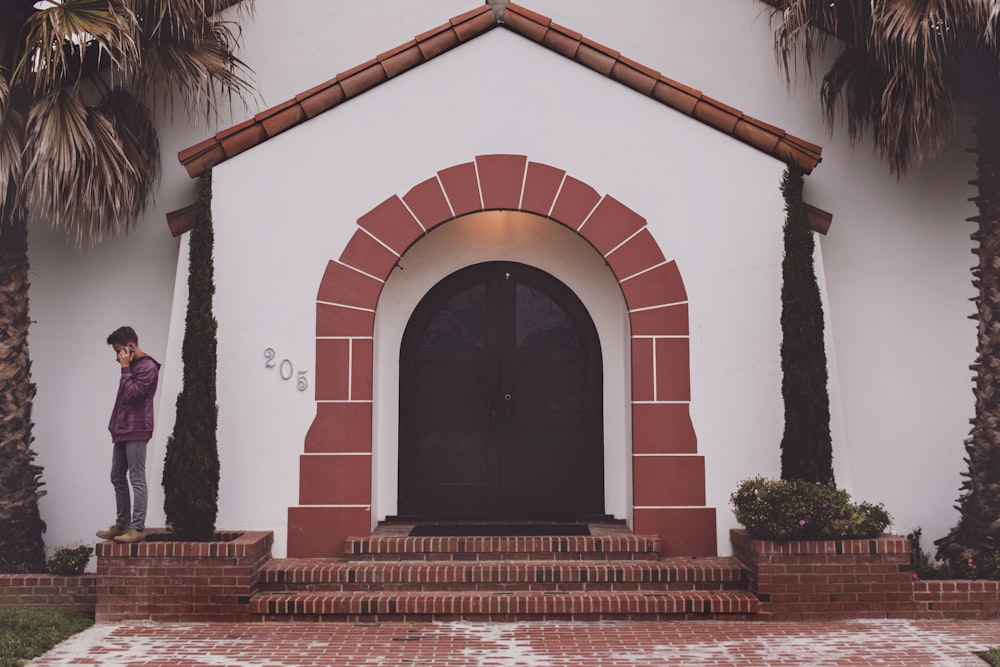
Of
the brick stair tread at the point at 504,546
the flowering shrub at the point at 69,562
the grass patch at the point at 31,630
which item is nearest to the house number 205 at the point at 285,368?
the brick stair tread at the point at 504,546

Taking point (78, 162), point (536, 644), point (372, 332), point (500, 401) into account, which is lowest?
point (536, 644)

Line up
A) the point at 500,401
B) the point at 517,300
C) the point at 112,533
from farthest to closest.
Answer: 1. the point at 517,300
2. the point at 500,401
3. the point at 112,533

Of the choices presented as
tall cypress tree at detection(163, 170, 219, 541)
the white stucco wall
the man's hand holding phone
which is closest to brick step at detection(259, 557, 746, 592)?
the white stucco wall

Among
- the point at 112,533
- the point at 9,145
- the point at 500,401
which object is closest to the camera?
the point at 112,533

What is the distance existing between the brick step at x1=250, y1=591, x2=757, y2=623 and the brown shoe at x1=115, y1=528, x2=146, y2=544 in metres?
1.15

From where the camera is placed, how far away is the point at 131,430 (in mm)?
8297

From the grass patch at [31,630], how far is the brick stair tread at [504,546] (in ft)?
7.63

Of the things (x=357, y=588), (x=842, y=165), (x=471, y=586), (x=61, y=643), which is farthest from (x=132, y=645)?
(x=842, y=165)

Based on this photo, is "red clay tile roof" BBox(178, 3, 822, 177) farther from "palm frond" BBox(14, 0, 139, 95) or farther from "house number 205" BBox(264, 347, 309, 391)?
"house number 205" BBox(264, 347, 309, 391)

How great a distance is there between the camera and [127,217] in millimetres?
9820

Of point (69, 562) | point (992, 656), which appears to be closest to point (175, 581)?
point (69, 562)

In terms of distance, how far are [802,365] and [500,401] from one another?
3.20m

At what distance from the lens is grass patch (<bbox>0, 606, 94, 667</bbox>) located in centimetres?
703

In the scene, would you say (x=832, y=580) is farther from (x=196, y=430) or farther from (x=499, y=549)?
(x=196, y=430)
